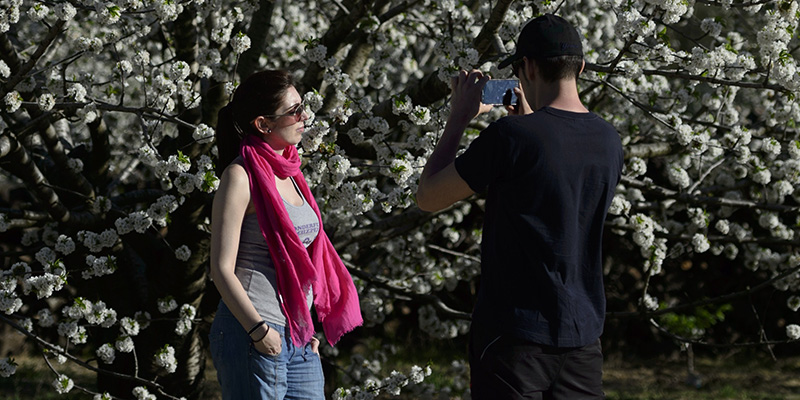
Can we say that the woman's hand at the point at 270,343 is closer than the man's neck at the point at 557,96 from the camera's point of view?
No

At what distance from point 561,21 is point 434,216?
10.1ft

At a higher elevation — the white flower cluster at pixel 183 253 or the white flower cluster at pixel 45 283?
the white flower cluster at pixel 183 253

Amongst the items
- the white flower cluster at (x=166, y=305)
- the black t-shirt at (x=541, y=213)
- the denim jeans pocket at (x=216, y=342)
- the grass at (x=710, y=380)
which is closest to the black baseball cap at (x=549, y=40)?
the black t-shirt at (x=541, y=213)

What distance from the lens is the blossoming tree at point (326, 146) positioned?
149 inches

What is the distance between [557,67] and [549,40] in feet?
0.26

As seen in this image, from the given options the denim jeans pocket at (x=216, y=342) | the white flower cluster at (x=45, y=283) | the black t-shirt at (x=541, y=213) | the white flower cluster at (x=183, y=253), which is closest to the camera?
the black t-shirt at (x=541, y=213)

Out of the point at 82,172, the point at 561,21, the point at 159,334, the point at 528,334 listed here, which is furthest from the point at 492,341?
the point at 82,172

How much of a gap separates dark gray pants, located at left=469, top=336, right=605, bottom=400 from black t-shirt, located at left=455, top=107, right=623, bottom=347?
0.04m

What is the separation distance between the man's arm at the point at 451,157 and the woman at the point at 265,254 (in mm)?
500

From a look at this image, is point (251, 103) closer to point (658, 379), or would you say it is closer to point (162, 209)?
point (162, 209)

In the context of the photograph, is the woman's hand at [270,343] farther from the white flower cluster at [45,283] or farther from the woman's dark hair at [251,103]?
the white flower cluster at [45,283]

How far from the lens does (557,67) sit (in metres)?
2.21

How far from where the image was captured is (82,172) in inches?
191

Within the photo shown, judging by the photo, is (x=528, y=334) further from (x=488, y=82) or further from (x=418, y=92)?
(x=418, y=92)
